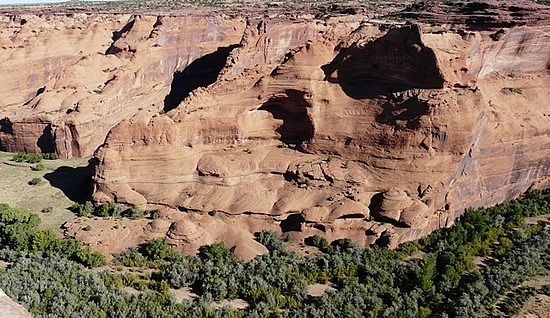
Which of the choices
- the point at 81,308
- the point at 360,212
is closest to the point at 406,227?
the point at 360,212

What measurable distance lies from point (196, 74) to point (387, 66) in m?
27.1

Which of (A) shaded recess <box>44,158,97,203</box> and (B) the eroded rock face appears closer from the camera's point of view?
(B) the eroded rock face

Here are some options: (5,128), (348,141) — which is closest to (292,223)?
(348,141)

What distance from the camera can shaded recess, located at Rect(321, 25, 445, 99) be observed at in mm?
29609

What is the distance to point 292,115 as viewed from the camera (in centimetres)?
3328

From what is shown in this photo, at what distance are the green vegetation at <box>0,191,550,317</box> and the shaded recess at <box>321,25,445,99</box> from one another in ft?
32.0

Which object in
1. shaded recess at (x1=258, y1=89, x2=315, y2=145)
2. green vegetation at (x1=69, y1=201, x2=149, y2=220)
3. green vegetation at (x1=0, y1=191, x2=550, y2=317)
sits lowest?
green vegetation at (x1=0, y1=191, x2=550, y2=317)

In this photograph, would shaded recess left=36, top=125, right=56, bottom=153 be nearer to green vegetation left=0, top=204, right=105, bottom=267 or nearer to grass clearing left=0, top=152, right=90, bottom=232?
grass clearing left=0, top=152, right=90, bottom=232

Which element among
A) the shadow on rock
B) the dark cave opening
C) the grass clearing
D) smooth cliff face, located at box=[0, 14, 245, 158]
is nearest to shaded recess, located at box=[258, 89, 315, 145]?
the dark cave opening

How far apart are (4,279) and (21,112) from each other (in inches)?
1085

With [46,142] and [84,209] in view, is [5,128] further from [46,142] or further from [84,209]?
[84,209]

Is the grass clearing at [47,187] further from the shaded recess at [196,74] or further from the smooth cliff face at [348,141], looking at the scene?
the shaded recess at [196,74]

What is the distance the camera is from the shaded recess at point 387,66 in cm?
2961

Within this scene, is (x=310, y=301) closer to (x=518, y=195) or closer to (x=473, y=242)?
(x=473, y=242)
